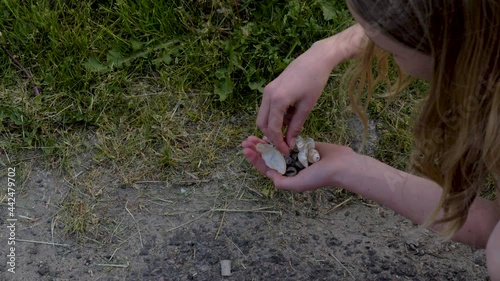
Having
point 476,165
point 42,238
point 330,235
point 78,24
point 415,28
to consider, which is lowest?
point 42,238

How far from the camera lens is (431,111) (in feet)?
4.66

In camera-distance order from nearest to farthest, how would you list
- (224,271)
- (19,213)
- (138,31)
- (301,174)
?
1. (301,174)
2. (224,271)
3. (19,213)
4. (138,31)

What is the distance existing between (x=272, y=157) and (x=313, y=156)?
11cm

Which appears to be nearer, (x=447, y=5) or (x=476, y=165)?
(x=447, y=5)

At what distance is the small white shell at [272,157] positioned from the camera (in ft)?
6.07

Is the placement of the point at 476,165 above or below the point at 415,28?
below

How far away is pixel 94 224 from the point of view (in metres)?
2.06

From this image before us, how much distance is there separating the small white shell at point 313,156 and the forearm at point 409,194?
0.35 ft

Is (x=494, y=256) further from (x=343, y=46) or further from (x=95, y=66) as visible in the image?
(x=95, y=66)

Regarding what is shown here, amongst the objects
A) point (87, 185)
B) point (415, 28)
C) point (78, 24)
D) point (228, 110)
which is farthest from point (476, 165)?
point (78, 24)

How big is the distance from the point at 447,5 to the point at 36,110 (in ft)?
4.98

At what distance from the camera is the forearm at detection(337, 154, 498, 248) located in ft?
5.56

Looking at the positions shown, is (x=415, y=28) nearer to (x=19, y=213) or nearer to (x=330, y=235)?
(x=330, y=235)

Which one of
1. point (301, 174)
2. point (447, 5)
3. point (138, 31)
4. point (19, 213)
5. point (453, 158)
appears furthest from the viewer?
point (138, 31)
